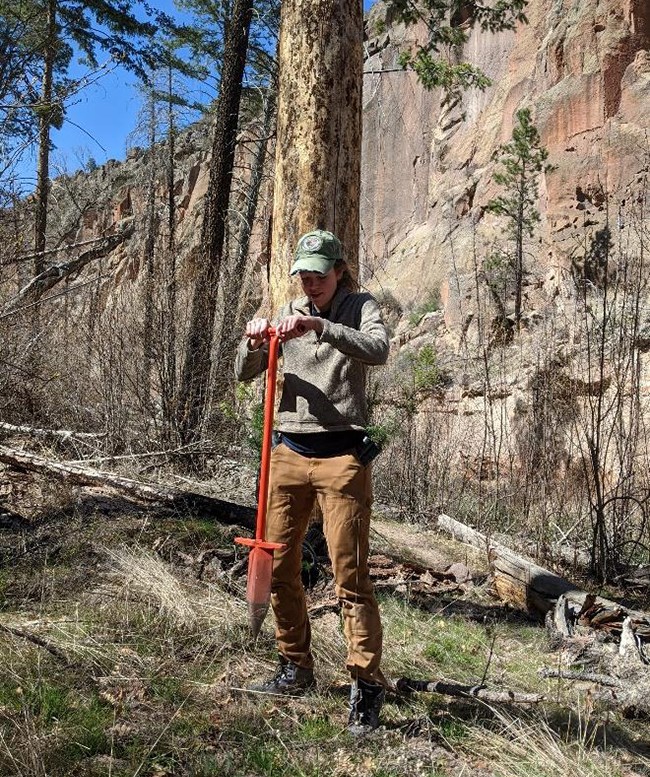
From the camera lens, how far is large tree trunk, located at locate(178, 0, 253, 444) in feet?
27.0

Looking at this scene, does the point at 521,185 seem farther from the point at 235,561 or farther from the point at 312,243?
the point at 312,243

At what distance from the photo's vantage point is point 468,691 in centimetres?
340

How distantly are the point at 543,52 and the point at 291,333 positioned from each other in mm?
30370

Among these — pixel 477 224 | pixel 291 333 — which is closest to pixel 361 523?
pixel 291 333

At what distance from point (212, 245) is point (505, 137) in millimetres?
25459

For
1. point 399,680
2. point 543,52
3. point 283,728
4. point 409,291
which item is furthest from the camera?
point 409,291

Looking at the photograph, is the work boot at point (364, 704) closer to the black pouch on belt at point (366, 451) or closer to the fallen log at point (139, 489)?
the black pouch on belt at point (366, 451)

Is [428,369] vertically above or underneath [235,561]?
above

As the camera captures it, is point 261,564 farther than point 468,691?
No

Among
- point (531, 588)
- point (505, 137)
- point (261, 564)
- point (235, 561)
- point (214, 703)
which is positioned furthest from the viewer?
point (505, 137)

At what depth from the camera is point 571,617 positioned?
4898mm

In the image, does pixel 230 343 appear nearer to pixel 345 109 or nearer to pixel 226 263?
pixel 226 263

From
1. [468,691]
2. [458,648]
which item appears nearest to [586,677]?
[458,648]

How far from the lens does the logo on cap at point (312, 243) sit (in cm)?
312
